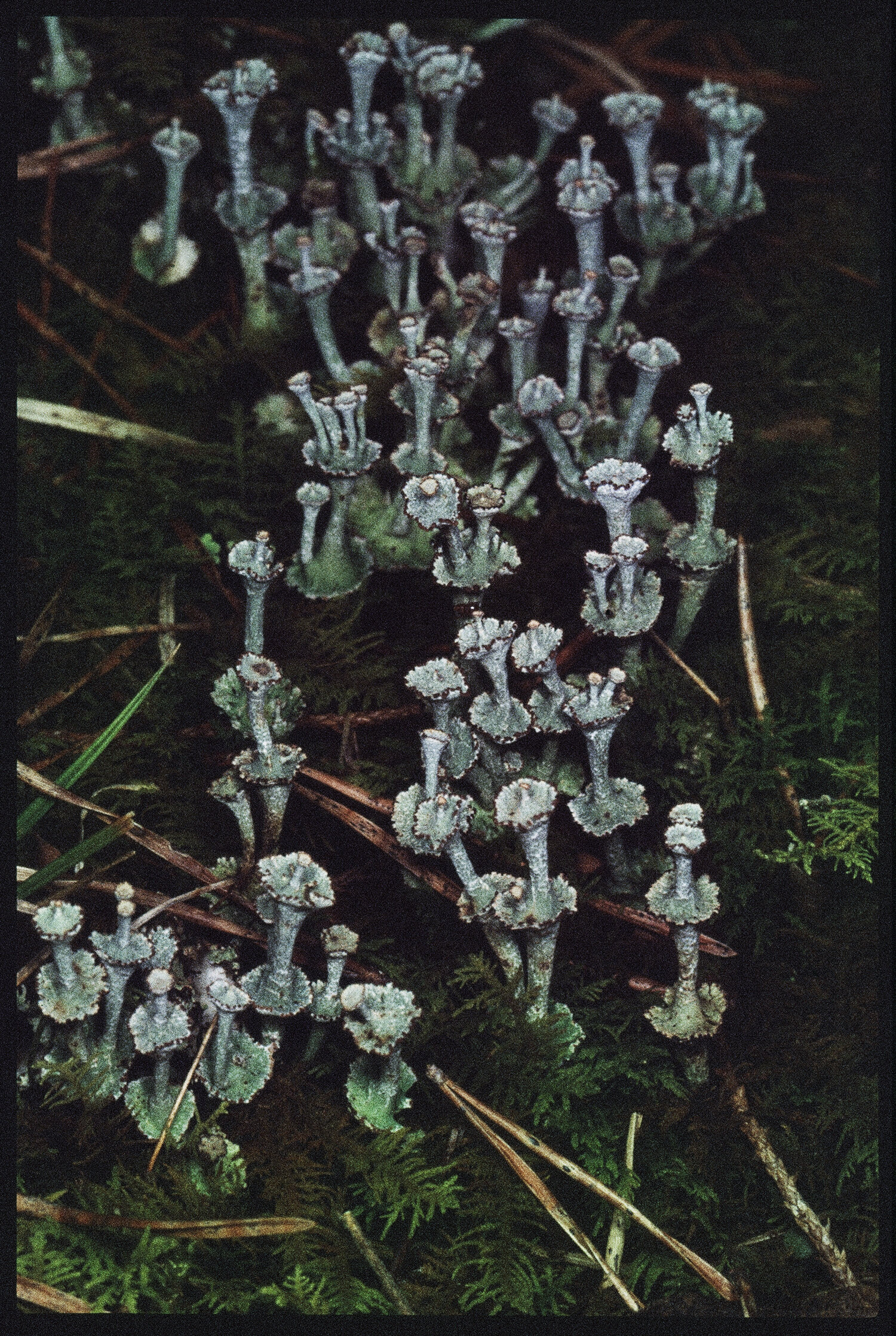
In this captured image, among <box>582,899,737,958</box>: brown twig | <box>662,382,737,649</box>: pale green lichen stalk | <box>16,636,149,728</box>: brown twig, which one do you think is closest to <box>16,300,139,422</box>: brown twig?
<box>16,636,149,728</box>: brown twig

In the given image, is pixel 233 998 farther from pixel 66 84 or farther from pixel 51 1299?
pixel 66 84

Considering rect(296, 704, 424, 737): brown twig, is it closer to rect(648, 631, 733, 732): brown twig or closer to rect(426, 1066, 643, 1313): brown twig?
rect(648, 631, 733, 732): brown twig

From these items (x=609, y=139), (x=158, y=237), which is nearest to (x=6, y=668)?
(x=158, y=237)

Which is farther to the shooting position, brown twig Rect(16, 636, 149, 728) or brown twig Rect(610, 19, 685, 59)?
brown twig Rect(610, 19, 685, 59)

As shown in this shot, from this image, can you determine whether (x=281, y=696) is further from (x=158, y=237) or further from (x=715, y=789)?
(x=158, y=237)

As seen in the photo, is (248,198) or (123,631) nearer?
(123,631)

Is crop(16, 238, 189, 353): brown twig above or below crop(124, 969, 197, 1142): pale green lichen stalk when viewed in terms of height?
above

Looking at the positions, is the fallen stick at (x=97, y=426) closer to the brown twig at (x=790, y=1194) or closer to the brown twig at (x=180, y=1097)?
the brown twig at (x=180, y=1097)

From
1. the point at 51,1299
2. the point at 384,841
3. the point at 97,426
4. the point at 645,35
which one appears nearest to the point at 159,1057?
the point at 51,1299
